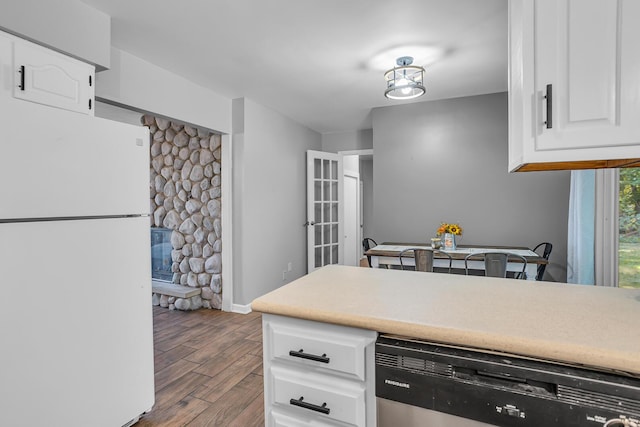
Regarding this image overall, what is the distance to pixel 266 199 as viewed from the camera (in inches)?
167

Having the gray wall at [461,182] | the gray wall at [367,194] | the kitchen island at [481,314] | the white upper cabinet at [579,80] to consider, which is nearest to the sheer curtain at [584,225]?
the gray wall at [461,182]

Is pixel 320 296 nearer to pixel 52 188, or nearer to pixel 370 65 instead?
pixel 52 188

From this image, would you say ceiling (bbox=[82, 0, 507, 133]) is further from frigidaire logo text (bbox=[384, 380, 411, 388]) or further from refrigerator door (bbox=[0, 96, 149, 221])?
frigidaire logo text (bbox=[384, 380, 411, 388])

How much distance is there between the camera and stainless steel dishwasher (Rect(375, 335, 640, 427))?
2.63 feet

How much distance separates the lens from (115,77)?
2.55m

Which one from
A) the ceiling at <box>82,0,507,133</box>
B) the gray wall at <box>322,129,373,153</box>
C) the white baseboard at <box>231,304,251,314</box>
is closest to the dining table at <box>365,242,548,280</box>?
the white baseboard at <box>231,304,251,314</box>

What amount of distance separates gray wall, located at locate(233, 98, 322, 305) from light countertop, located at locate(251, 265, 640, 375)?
2453mm

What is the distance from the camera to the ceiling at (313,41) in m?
2.10

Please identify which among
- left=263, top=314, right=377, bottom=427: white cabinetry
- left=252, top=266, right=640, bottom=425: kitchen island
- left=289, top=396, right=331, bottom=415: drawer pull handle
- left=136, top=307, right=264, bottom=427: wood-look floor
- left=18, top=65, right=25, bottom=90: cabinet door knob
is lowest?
left=136, top=307, right=264, bottom=427: wood-look floor

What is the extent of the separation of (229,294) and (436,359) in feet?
11.0

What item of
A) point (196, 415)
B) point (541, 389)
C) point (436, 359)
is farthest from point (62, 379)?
point (541, 389)

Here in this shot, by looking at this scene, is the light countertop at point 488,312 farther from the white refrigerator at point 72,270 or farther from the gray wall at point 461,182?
the gray wall at point 461,182

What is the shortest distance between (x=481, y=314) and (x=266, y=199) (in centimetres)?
341

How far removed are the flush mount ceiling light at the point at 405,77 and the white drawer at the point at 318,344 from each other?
237 centimetres
